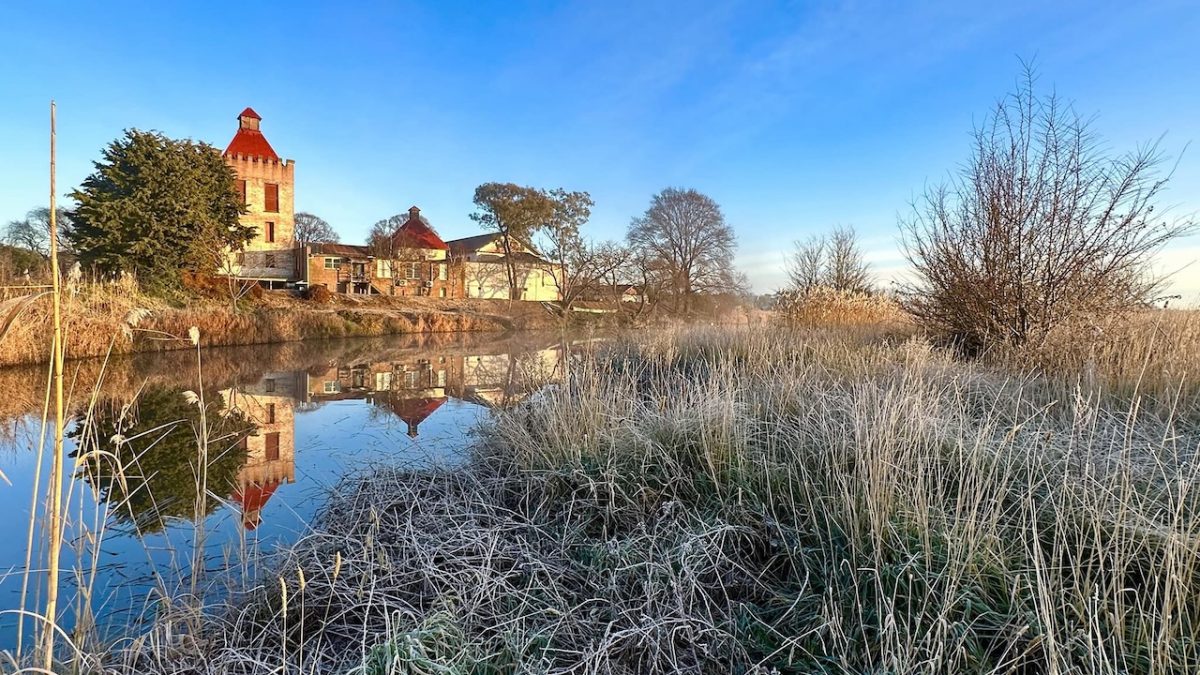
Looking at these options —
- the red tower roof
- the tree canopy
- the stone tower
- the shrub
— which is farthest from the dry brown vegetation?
the red tower roof

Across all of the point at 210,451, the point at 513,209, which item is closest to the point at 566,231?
the point at 513,209

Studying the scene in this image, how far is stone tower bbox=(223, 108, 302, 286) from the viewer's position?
30.8m

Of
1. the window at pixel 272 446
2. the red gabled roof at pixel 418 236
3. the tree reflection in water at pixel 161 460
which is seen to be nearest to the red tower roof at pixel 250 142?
the red gabled roof at pixel 418 236

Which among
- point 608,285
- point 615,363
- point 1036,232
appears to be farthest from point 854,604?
point 608,285

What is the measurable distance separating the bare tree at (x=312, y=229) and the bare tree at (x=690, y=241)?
26.0 meters

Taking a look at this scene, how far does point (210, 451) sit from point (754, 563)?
4.94 metres

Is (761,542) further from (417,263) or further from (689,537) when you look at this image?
(417,263)

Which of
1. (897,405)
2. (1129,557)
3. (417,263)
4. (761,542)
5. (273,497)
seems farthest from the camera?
(417,263)

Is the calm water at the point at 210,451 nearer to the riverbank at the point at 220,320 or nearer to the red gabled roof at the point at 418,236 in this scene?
the riverbank at the point at 220,320

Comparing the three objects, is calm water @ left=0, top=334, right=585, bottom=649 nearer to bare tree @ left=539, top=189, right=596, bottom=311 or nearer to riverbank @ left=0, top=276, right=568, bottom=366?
riverbank @ left=0, top=276, right=568, bottom=366

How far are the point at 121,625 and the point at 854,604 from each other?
117 inches

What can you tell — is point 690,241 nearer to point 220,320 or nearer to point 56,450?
point 220,320

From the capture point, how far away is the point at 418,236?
3753 centimetres

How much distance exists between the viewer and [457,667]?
1761mm
